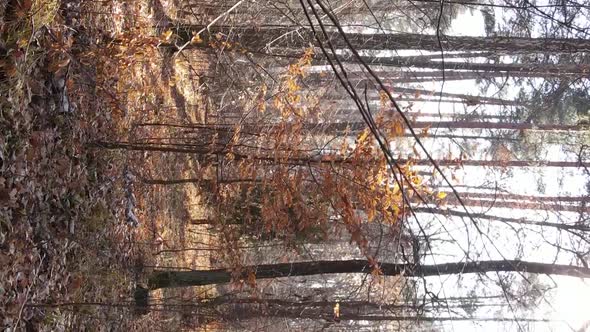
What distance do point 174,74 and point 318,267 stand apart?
4.91 meters

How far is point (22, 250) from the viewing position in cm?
511

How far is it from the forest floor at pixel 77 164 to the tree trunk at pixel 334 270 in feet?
1.76

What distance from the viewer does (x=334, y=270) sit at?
781cm

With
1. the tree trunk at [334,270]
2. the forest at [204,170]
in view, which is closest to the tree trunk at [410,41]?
the forest at [204,170]

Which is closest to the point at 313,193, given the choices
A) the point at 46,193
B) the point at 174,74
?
the point at 46,193

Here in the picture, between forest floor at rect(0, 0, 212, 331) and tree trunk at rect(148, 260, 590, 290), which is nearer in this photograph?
forest floor at rect(0, 0, 212, 331)

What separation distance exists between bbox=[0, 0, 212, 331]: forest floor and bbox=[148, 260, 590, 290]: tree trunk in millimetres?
536

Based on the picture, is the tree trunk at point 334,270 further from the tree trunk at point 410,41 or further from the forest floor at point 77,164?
the tree trunk at point 410,41

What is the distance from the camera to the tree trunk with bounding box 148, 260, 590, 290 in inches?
293

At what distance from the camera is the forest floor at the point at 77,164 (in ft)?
16.4

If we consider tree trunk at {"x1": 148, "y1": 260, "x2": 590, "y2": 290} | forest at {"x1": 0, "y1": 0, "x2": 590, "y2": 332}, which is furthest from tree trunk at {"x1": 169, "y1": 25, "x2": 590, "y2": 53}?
tree trunk at {"x1": 148, "y1": 260, "x2": 590, "y2": 290}

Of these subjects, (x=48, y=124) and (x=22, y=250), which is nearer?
(x=22, y=250)

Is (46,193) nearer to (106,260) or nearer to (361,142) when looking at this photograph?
(106,260)

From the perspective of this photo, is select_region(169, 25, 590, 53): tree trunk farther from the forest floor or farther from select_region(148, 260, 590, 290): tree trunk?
select_region(148, 260, 590, 290): tree trunk
